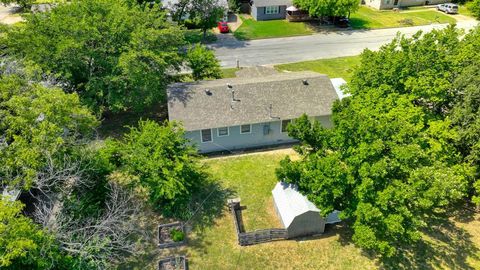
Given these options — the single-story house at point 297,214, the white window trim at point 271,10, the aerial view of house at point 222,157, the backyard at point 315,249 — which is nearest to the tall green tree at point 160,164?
the aerial view of house at point 222,157

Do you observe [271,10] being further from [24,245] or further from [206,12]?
[24,245]

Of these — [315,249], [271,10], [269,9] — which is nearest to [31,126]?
[315,249]

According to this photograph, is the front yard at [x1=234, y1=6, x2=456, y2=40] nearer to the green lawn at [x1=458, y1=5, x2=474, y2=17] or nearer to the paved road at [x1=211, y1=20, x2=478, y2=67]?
the paved road at [x1=211, y1=20, x2=478, y2=67]

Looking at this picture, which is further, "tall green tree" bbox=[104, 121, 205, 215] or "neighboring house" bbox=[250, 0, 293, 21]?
"neighboring house" bbox=[250, 0, 293, 21]

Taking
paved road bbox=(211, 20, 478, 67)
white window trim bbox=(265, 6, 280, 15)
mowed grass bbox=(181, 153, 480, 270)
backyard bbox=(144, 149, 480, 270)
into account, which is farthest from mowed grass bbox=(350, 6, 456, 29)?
backyard bbox=(144, 149, 480, 270)

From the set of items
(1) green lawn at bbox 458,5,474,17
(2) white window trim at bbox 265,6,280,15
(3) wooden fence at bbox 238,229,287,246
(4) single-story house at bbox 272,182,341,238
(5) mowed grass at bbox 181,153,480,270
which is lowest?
(5) mowed grass at bbox 181,153,480,270

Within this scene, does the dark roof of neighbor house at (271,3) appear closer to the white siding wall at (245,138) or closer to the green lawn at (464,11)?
the green lawn at (464,11)
